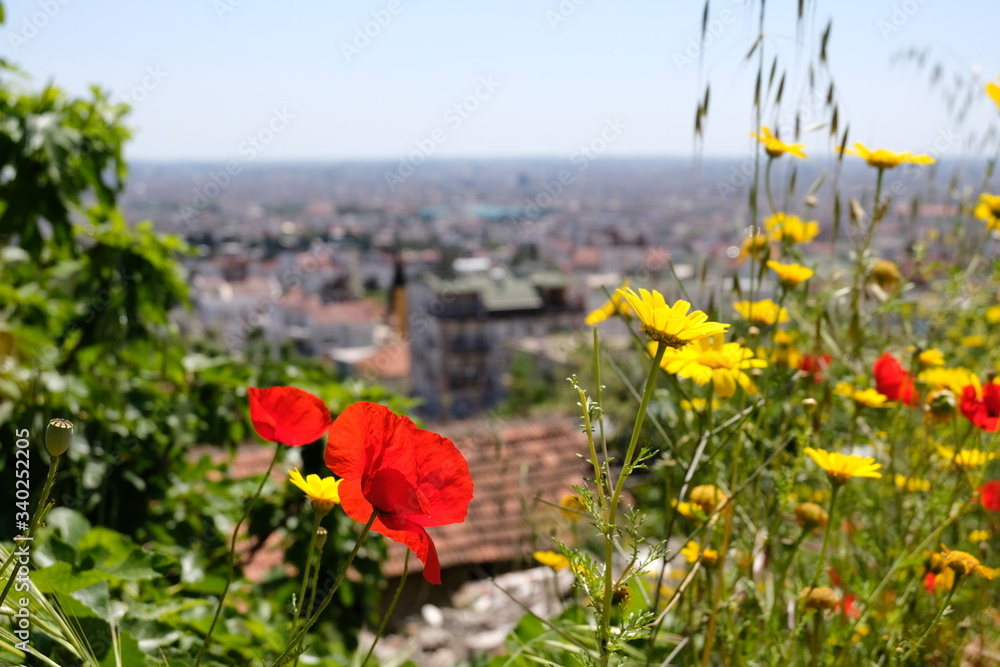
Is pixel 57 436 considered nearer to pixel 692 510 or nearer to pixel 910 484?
pixel 692 510

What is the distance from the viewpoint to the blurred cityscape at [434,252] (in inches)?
851

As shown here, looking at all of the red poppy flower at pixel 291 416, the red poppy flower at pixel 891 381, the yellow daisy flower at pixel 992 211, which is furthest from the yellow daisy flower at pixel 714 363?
the yellow daisy flower at pixel 992 211

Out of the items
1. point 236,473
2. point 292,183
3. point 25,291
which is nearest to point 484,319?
point 236,473

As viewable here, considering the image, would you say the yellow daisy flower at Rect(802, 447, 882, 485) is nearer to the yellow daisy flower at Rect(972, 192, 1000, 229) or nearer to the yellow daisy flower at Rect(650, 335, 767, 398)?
the yellow daisy flower at Rect(650, 335, 767, 398)

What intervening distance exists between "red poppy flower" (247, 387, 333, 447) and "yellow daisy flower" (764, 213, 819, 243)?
647 millimetres

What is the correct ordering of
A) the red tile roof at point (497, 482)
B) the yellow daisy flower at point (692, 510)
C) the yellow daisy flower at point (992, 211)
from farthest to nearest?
1. the red tile roof at point (497, 482)
2. the yellow daisy flower at point (992, 211)
3. the yellow daisy flower at point (692, 510)

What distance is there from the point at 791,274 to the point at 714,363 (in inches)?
8.7

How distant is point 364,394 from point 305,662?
53cm

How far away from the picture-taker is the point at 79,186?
1.36 m

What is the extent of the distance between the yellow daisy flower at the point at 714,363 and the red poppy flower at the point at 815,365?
0.60 feet

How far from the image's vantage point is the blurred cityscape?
70.9ft

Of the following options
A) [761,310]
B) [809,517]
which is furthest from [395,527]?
[761,310]

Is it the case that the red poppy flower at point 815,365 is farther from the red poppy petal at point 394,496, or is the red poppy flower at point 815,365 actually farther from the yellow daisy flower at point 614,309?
the red poppy petal at point 394,496

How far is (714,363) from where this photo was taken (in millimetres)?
683
